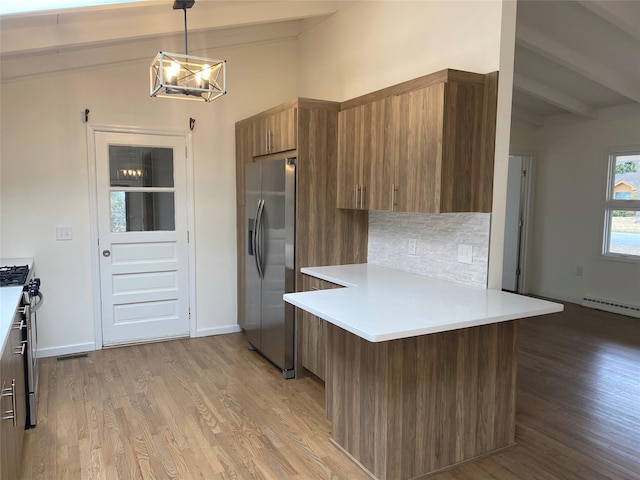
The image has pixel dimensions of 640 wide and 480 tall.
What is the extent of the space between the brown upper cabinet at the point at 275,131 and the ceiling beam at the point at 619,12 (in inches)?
96.2

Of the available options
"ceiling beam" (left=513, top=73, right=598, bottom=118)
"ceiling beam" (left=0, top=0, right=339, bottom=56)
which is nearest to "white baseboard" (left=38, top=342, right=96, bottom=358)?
"ceiling beam" (left=0, top=0, right=339, bottom=56)

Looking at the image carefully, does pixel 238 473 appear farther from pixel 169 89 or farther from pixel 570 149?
pixel 570 149

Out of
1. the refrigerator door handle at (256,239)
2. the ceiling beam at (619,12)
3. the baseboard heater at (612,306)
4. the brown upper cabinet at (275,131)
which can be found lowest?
the baseboard heater at (612,306)

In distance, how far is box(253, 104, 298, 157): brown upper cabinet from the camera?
343 centimetres

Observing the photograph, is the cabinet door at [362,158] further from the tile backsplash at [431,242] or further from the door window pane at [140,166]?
the door window pane at [140,166]

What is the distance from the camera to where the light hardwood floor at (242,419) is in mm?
2426

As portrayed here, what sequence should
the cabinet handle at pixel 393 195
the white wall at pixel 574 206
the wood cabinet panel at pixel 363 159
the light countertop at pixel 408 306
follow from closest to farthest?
the light countertop at pixel 408 306, the cabinet handle at pixel 393 195, the wood cabinet panel at pixel 363 159, the white wall at pixel 574 206

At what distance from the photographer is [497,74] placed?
260 centimetres

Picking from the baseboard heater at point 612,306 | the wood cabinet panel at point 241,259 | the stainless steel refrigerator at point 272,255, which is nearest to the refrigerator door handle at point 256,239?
the stainless steel refrigerator at point 272,255

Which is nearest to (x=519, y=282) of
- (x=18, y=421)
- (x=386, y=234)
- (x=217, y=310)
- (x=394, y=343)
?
(x=386, y=234)

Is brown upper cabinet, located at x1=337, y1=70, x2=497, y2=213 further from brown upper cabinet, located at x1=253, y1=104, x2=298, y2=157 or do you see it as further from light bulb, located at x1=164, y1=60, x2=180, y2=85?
light bulb, located at x1=164, y1=60, x2=180, y2=85

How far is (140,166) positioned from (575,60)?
4447mm

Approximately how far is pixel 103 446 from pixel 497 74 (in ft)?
10.3

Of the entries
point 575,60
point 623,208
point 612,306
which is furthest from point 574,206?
point 575,60
